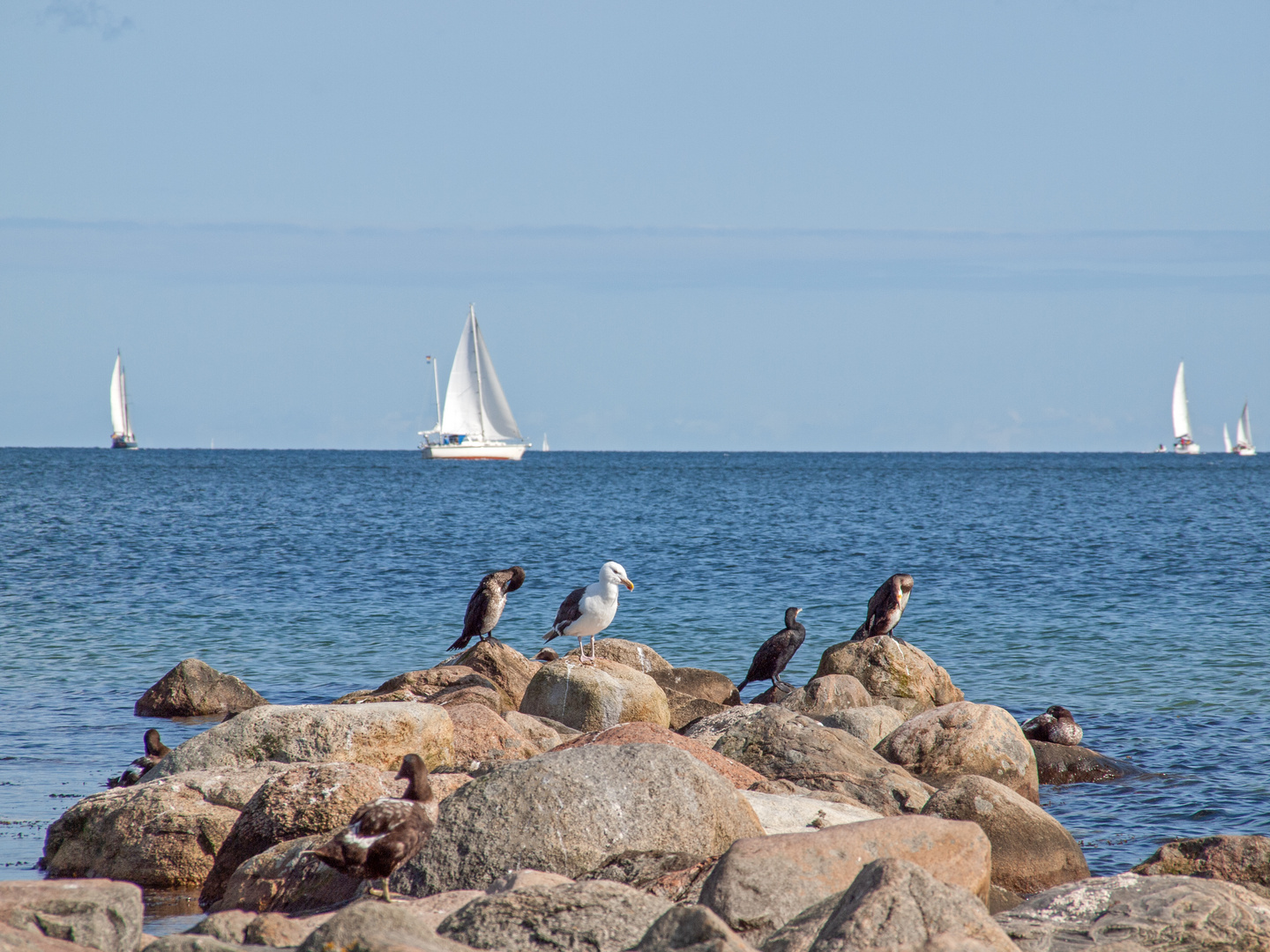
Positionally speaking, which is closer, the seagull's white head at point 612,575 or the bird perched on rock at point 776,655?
the seagull's white head at point 612,575

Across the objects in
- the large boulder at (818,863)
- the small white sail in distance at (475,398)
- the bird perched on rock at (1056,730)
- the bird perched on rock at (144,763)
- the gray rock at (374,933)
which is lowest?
the bird perched on rock at (1056,730)

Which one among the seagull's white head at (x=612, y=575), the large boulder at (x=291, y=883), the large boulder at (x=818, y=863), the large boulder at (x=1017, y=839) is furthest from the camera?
the seagull's white head at (x=612, y=575)

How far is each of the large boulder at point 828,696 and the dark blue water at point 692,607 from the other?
2446 millimetres

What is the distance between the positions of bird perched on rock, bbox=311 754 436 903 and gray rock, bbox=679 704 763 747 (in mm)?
3932

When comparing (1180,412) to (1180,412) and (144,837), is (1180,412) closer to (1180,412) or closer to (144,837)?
(1180,412)

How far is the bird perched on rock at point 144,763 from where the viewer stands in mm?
10617

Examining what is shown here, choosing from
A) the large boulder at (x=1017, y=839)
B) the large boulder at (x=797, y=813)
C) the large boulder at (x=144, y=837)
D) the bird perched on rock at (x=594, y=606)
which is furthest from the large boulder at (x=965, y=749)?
the large boulder at (x=144, y=837)

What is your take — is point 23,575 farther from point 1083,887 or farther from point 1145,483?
point 1145,483

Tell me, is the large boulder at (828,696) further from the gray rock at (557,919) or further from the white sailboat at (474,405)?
the white sailboat at (474,405)

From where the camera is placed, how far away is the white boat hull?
11506 centimetres

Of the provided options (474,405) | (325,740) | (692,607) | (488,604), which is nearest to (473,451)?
(474,405)

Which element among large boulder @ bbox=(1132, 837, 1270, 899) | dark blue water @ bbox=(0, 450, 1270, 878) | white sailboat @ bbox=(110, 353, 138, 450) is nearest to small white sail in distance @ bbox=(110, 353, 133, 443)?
white sailboat @ bbox=(110, 353, 138, 450)

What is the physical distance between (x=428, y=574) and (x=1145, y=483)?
75.3m

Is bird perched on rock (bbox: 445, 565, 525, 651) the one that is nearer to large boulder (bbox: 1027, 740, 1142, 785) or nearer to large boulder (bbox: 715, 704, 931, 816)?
large boulder (bbox: 715, 704, 931, 816)
